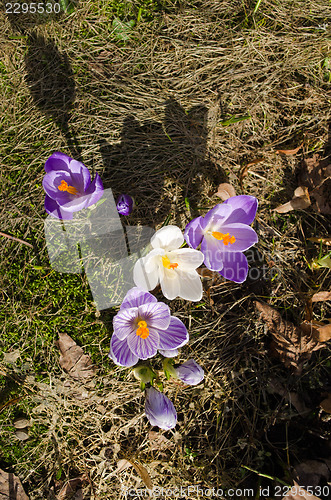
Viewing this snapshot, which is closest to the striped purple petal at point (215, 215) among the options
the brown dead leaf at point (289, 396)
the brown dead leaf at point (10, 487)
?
the brown dead leaf at point (289, 396)

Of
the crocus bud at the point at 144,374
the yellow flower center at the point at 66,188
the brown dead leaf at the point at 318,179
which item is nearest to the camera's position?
the yellow flower center at the point at 66,188

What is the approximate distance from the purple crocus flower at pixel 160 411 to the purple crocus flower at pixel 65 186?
1210mm

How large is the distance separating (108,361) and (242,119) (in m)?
1.91

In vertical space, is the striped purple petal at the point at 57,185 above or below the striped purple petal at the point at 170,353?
above

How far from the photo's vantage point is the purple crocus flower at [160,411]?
1.98m

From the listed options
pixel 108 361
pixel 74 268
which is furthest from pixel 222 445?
pixel 74 268

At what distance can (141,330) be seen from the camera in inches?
75.6

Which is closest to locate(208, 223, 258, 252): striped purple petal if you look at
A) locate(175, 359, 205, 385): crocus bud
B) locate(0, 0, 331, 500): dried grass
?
locate(0, 0, 331, 500): dried grass

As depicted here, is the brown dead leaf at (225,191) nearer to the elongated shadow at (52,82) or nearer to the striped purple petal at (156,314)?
the striped purple petal at (156,314)

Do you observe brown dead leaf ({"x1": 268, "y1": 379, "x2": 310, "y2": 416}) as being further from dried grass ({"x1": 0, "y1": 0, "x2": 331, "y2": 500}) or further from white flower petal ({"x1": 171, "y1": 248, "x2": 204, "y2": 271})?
white flower petal ({"x1": 171, "y1": 248, "x2": 204, "y2": 271})

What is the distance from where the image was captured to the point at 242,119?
7.77ft

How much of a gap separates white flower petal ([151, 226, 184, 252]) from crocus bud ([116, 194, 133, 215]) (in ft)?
1.29

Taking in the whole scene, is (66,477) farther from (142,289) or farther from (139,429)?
(142,289)

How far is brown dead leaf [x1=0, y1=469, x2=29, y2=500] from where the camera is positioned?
2.32m
